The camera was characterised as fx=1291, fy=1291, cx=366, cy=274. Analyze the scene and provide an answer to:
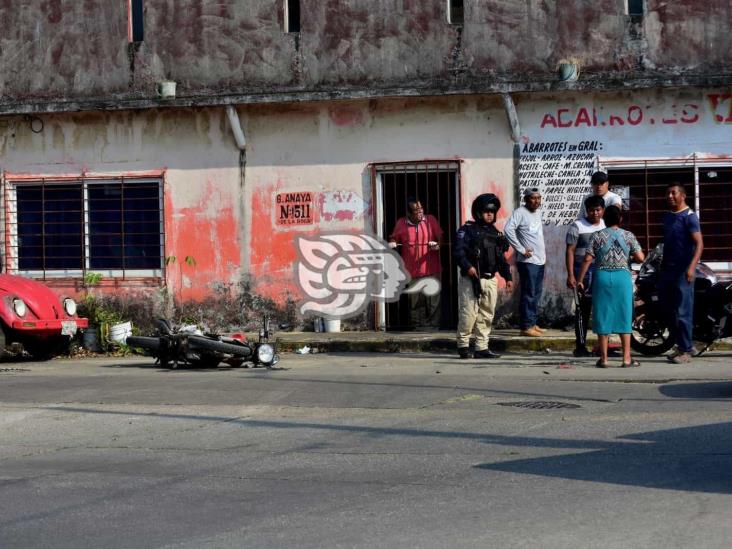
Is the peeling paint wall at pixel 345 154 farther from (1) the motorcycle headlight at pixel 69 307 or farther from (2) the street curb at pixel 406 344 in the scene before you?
(1) the motorcycle headlight at pixel 69 307

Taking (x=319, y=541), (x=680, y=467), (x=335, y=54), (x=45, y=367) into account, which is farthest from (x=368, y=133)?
(x=319, y=541)

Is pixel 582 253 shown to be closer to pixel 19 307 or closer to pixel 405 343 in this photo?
pixel 405 343

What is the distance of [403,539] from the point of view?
242 inches

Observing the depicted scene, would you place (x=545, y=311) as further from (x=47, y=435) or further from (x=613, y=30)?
(x=47, y=435)

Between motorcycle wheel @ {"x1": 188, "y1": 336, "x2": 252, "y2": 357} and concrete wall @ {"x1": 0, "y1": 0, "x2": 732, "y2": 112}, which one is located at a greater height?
concrete wall @ {"x1": 0, "y1": 0, "x2": 732, "y2": 112}

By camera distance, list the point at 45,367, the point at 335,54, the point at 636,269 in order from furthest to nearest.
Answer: the point at 335,54
the point at 636,269
the point at 45,367

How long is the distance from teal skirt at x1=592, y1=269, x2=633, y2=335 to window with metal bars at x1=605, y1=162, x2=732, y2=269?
4252 millimetres

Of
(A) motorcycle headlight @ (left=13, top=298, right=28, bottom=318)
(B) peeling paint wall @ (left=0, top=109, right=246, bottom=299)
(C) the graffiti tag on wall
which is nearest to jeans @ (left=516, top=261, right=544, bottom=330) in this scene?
(C) the graffiti tag on wall

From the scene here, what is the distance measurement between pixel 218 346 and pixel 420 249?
4.77 metres

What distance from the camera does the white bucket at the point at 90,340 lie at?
18.2 meters

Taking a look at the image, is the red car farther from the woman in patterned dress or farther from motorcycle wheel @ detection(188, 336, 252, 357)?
the woman in patterned dress

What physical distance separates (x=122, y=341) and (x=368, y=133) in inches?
181

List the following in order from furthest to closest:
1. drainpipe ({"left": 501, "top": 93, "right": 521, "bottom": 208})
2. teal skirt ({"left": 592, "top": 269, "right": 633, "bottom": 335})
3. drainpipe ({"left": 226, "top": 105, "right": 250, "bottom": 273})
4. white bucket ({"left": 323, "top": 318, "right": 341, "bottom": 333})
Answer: drainpipe ({"left": 226, "top": 105, "right": 250, "bottom": 273}) < white bucket ({"left": 323, "top": 318, "right": 341, "bottom": 333}) < drainpipe ({"left": 501, "top": 93, "right": 521, "bottom": 208}) < teal skirt ({"left": 592, "top": 269, "right": 633, "bottom": 335})

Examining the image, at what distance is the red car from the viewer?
16312 mm
